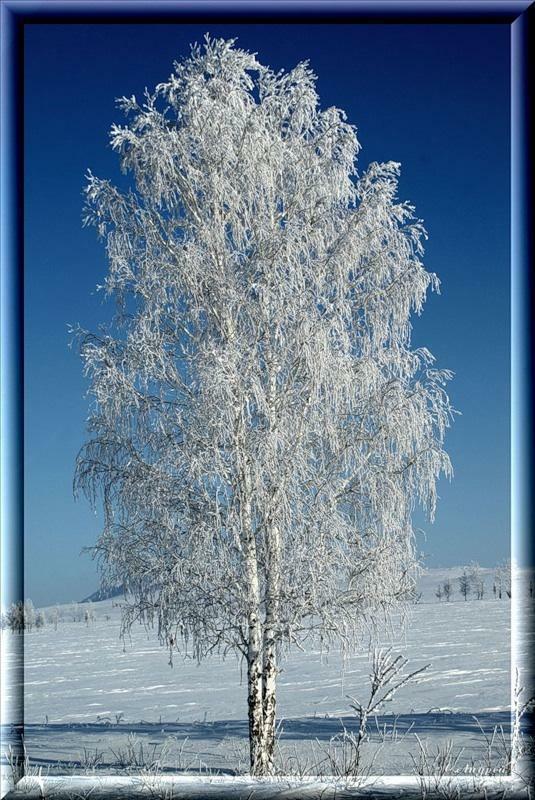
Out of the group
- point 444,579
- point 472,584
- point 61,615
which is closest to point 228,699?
point 61,615

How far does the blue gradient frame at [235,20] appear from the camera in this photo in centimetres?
441

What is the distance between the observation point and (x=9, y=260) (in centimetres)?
473

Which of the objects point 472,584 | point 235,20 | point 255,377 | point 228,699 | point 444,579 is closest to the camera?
A: point 235,20

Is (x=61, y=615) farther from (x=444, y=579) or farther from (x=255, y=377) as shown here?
(x=255, y=377)

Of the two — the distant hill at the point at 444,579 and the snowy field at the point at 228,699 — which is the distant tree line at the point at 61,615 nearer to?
the snowy field at the point at 228,699

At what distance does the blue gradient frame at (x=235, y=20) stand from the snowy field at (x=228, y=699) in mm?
945

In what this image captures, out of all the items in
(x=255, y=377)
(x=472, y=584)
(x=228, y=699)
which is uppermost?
(x=255, y=377)

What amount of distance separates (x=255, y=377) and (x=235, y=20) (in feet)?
6.31

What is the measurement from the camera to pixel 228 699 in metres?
8.46

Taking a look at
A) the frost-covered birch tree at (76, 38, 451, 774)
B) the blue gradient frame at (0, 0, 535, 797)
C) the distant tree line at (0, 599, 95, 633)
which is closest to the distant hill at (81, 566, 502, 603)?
the distant tree line at (0, 599, 95, 633)

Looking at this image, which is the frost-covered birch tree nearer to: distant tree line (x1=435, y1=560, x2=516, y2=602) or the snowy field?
the snowy field

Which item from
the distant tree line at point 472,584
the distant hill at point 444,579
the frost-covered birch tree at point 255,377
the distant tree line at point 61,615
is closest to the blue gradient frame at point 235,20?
the frost-covered birch tree at point 255,377

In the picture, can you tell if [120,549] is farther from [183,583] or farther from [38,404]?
[38,404]

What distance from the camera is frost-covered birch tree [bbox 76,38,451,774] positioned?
5.07 metres
